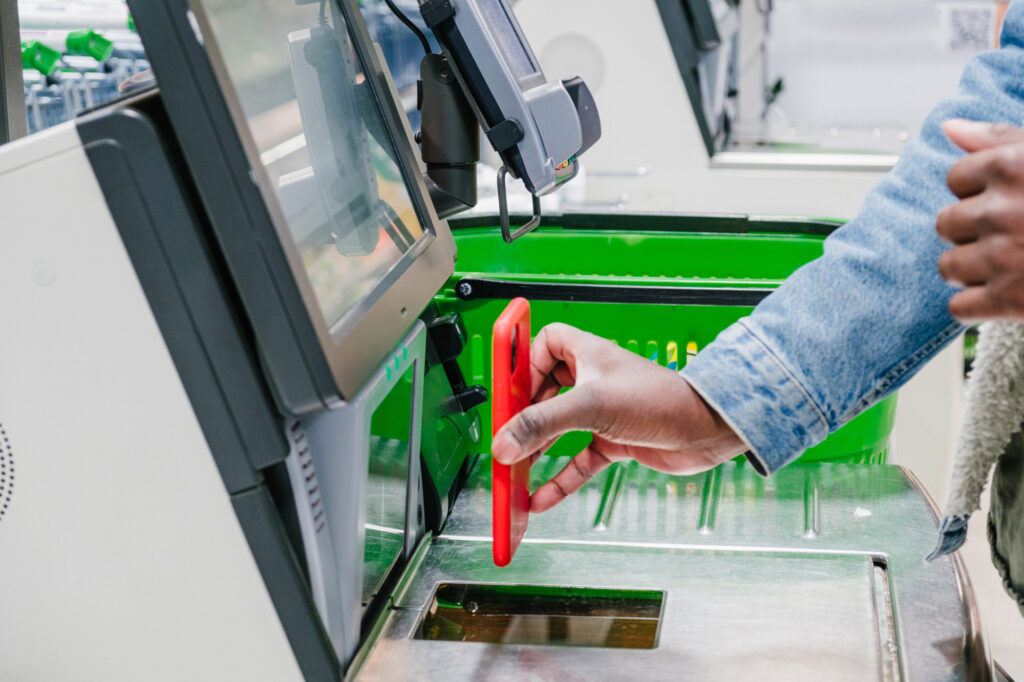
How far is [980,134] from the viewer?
2.42 feet

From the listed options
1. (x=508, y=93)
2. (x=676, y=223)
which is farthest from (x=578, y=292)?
(x=676, y=223)

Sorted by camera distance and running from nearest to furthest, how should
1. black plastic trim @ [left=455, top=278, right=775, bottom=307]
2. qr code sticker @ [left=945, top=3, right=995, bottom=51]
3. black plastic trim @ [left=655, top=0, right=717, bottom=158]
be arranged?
black plastic trim @ [left=455, top=278, right=775, bottom=307] → black plastic trim @ [left=655, top=0, right=717, bottom=158] → qr code sticker @ [left=945, top=3, right=995, bottom=51]

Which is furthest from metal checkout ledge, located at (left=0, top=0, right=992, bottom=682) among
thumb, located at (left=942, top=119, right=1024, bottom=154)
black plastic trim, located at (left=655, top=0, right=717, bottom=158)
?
black plastic trim, located at (left=655, top=0, right=717, bottom=158)

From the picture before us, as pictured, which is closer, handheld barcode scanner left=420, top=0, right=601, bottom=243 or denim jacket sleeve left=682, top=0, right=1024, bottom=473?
denim jacket sleeve left=682, top=0, right=1024, bottom=473

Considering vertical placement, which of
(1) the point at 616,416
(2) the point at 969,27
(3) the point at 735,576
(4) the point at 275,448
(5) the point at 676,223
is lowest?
(2) the point at 969,27

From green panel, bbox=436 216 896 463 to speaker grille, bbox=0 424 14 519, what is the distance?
73cm

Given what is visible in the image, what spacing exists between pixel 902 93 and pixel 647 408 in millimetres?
4554

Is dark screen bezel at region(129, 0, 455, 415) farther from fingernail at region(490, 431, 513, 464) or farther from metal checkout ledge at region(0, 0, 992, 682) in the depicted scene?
fingernail at region(490, 431, 513, 464)

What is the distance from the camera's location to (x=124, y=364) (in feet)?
2.50

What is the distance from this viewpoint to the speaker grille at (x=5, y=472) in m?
0.80

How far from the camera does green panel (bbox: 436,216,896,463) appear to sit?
1.43 m

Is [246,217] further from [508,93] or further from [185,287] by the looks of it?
[508,93]

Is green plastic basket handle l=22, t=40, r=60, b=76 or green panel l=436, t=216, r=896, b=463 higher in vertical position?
green plastic basket handle l=22, t=40, r=60, b=76

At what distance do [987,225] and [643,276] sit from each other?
1153mm
